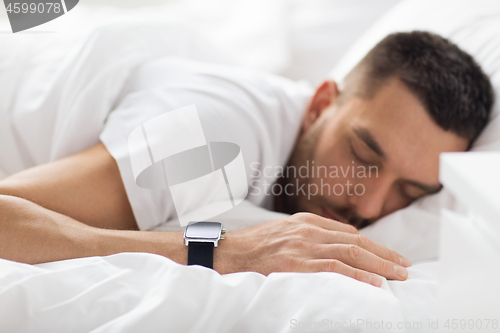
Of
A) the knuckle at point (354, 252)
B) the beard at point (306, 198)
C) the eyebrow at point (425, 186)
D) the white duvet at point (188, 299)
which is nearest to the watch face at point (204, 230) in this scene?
the white duvet at point (188, 299)

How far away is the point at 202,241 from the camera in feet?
2.09

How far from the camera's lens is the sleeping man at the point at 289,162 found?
63 cm

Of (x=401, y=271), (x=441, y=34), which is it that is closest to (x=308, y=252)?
(x=401, y=271)

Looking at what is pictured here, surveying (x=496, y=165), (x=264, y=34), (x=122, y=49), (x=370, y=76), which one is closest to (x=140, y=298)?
(x=496, y=165)

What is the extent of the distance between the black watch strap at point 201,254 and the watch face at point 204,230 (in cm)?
1

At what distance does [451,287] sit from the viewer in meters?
0.39

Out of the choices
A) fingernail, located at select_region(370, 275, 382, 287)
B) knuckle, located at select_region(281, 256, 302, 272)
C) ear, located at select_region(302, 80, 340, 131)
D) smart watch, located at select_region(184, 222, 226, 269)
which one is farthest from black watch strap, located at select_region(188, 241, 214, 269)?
ear, located at select_region(302, 80, 340, 131)

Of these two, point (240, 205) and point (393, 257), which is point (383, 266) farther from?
point (240, 205)

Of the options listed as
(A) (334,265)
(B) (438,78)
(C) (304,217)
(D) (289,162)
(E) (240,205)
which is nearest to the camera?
(A) (334,265)

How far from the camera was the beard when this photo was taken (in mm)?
916

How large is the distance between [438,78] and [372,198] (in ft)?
1.03

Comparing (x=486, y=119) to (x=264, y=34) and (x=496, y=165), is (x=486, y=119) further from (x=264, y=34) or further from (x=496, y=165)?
(x=264, y=34)

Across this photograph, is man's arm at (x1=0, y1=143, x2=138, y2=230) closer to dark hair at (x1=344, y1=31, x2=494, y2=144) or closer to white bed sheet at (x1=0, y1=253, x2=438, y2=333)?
white bed sheet at (x1=0, y1=253, x2=438, y2=333)

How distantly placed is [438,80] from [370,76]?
16 centimetres
